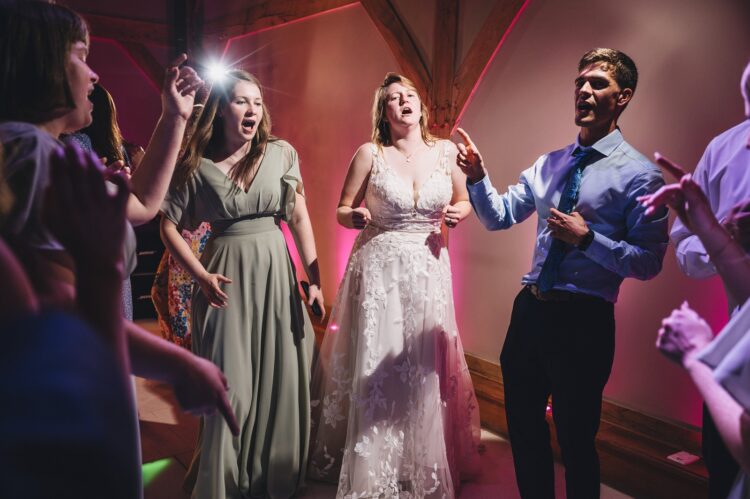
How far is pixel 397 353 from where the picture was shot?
2.77 m

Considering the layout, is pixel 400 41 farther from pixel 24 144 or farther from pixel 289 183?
pixel 24 144

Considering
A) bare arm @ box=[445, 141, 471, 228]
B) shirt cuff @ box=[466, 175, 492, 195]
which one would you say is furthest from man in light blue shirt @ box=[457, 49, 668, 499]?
bare arm @ box=[445, 141, 471, 228]

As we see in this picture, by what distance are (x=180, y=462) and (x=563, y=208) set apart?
7.95 ft

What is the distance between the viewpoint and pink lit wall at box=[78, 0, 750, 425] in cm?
286

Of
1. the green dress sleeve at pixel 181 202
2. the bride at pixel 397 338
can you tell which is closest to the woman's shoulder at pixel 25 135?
the green dress sleeve at pixel 181 202

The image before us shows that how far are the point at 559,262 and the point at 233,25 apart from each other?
625 centimetres

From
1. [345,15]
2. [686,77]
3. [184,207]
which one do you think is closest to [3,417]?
[184,207]

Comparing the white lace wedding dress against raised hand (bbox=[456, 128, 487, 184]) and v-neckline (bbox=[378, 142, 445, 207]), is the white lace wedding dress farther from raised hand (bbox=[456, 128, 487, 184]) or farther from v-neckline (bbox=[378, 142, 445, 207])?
raised hand (bbox=[456, 128, 487, 184])

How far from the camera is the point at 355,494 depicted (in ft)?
8.69

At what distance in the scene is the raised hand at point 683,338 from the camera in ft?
3.50

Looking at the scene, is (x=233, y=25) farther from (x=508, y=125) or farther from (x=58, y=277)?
(x=58, y=277)

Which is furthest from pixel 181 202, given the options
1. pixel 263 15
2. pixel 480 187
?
pixel 263 15

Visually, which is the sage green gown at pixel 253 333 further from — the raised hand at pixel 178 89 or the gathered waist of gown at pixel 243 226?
the raised hand at pixel 178 89

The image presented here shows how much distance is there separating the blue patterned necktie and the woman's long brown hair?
52.7 inches
